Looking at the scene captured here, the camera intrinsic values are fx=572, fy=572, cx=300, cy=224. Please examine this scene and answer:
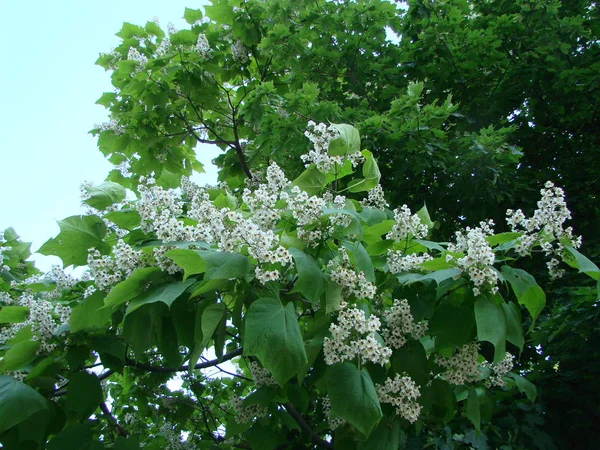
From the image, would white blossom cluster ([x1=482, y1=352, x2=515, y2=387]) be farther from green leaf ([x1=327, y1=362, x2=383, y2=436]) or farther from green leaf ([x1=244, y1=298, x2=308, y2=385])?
green leaf ([x1=244, y1=298, x2=308, y2=385])

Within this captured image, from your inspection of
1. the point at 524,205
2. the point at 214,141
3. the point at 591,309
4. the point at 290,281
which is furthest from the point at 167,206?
the point at 214,141

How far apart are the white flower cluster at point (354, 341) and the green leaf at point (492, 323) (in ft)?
1.17

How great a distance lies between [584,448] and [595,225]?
6.34 feet

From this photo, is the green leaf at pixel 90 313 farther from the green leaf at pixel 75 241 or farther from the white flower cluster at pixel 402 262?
the white flower cluster at pixel 402 262

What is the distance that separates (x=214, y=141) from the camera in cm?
660

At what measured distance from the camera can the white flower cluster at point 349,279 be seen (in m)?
2.37

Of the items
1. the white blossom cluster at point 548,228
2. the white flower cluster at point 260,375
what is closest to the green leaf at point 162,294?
the white flower cluster at point 260,375

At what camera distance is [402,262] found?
8.48 ft

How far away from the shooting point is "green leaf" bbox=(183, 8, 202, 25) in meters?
6.35

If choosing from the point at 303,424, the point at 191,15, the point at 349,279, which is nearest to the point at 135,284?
the point at 349,279

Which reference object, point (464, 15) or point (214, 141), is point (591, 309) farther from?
point (214, 141)

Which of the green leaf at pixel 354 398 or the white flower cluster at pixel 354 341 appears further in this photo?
the white flower cluster at pixel 354 341

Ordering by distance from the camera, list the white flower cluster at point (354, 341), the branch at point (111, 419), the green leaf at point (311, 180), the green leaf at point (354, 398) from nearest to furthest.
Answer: the green leaf at point (354, 398) < the white flower cluster at point (354, 341) < the green leaf at point (311, 180) < the branch at point (111, 419)

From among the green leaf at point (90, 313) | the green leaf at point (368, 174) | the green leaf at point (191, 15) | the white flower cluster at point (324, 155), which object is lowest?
the green leaf at point (90, 313)
